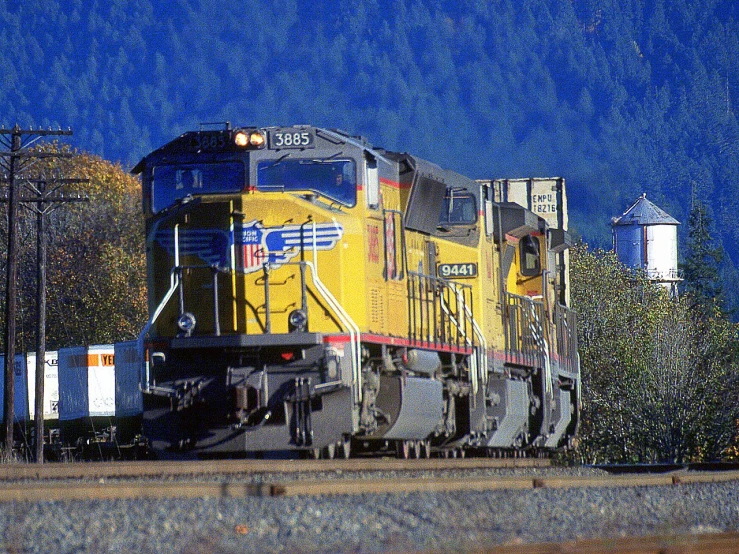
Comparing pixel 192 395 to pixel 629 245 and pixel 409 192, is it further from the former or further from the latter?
pixel 629 245

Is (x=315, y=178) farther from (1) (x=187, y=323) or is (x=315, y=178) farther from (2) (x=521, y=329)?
(2) (x=521, y=329)

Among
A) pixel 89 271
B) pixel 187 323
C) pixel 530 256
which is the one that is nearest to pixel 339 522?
pixel 187 323

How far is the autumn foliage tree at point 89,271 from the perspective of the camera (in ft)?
157

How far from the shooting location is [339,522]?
7.30 metres

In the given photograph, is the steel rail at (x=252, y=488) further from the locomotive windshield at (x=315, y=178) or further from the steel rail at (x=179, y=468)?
the locomotive windshield at (x=315, y=178)

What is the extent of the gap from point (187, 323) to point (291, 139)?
7.45ft

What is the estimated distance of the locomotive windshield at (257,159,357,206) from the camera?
1310cm

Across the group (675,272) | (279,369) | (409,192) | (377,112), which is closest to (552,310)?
(409,192)

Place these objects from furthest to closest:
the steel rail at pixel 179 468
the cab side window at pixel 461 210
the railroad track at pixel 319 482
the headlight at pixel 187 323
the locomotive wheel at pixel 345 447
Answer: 1. the cab side window at pixel 461 210
2. the locomotive wheel at pixel 345 447
3. the headlight at pixel 187 323
4. the steel rail at pixel 179 468
5. the railroad track at pixel 319 482

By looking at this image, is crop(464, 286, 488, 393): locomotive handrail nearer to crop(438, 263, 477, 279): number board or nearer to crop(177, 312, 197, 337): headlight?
crop(438, 263, 477, 279): number board

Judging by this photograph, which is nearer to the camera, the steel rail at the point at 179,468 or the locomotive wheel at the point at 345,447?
the steel rail at the point at 179,468

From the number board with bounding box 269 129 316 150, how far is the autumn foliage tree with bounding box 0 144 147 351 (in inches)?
1343

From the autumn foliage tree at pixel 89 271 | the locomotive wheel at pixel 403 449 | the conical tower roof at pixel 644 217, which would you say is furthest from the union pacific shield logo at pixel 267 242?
the conical tower roof at pixel 644 217

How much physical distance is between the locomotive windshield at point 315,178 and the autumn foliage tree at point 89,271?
34.0 meters
